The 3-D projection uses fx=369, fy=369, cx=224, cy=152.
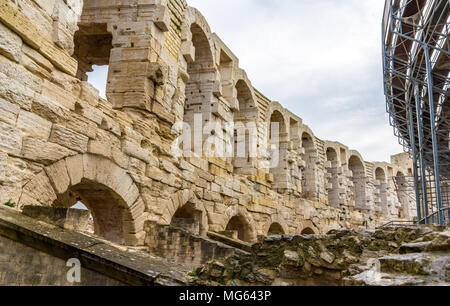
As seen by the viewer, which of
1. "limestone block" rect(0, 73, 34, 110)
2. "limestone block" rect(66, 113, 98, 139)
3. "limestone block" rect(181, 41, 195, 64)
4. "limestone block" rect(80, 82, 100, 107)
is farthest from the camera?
"limestone block" rect(181, 41, 195, 64)

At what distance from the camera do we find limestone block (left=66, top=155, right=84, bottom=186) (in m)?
4.64

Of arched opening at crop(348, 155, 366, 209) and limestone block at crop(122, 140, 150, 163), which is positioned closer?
limestone block at crop(122, 140, 150, 163)

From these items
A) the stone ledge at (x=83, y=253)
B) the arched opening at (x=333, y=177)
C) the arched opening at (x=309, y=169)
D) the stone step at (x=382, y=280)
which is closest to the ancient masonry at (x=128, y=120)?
the stone ledge at (x=83, y=253)

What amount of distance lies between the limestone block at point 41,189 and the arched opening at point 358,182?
751 inches

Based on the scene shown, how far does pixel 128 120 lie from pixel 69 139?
1.47m

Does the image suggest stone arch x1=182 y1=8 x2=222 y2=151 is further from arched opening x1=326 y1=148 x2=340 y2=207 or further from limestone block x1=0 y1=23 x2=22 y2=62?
arched opening x1=326 y1=148 x2=340 y2=207

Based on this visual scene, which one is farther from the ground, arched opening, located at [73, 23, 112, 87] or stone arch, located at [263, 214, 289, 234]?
arched opening, located at [73, 23, 112, 87]

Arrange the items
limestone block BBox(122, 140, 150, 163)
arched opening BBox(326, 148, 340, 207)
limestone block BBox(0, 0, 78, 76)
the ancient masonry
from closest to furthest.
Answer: limestone block BBox(0, 0, 78, 76) < the ancient masonry < limestone block BBox(122, 140, 150, 163) < arched opening BBox(326, 148, 340, 207)

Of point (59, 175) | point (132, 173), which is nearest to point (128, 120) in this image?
point (132, 173)

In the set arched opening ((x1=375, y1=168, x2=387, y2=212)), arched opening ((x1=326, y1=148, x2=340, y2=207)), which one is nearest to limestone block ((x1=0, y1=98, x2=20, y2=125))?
arched opening ((x1=326, y1=148, x2=340, y2=207))

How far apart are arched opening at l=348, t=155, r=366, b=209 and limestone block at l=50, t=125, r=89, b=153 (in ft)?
61.0

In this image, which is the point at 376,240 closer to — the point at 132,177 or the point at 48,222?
the point at 132,177

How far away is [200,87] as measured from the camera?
9.87 m

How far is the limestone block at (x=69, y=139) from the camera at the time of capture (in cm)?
448
